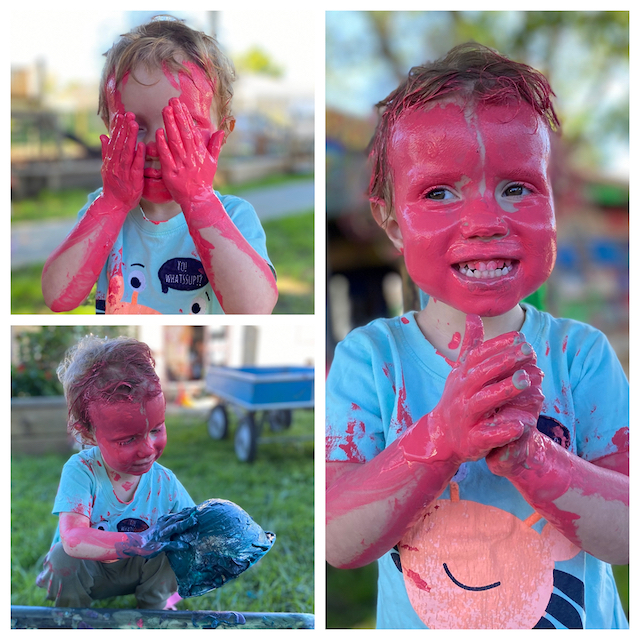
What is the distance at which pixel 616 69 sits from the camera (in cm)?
348

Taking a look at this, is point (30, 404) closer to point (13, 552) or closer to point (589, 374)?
point (13, 552)

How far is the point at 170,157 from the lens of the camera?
3.83 feet

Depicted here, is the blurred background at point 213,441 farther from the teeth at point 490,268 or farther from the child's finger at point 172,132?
the teeth at point 490,268

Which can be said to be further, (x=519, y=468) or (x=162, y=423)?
(x=162, y=423)

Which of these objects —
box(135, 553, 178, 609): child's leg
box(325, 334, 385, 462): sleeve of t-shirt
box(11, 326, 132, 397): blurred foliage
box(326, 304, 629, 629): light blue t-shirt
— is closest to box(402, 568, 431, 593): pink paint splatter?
box(326, 304, 629, 629): light blue t-shirt

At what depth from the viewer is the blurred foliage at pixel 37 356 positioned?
3.04 m

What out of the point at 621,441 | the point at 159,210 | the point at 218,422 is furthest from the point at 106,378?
the point at 218,422

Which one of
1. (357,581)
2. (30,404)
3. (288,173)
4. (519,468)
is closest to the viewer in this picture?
(519,468)

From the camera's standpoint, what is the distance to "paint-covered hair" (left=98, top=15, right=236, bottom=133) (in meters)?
1.20

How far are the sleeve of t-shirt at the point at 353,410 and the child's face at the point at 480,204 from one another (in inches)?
8.0

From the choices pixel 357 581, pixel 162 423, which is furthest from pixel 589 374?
pixel 357 581

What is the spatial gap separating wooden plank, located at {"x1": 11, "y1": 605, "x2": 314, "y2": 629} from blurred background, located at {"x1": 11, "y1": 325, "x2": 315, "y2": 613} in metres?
0.31

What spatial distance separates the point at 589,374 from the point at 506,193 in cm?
35

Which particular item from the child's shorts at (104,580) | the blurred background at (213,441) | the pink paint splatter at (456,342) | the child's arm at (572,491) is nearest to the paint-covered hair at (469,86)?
the pink paint splatter at (456,342)
